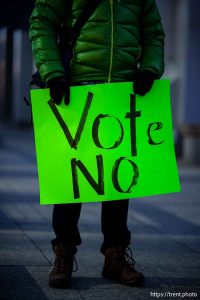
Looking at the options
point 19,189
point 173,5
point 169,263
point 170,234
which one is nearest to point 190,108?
point 173,5

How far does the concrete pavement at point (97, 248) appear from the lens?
3.77m

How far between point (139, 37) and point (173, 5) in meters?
10.1

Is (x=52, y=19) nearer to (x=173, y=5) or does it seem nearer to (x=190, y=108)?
(x=190, y=108)

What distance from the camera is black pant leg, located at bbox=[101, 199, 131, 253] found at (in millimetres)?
4020

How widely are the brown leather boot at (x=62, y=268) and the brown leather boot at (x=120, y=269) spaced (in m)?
0.22

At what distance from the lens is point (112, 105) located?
3.96 m

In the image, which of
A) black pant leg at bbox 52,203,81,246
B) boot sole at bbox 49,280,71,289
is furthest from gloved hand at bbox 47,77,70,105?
boot sole at bbox 49,280,71,289

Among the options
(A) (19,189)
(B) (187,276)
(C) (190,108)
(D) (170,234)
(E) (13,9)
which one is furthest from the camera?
(C) (190,108)

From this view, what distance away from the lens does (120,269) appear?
Result: 3.96 m

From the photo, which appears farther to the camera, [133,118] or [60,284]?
[133,118]

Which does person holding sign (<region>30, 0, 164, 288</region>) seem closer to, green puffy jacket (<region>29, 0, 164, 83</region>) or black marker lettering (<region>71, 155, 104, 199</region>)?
green puffy jacket (<region>29, 0, 164, 83</region>)

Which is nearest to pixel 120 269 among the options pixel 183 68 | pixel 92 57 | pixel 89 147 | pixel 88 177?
pixel 88 177

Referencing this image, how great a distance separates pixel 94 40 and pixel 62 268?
1.25 m

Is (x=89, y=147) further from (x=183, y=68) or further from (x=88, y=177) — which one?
(x=183, y=68)
